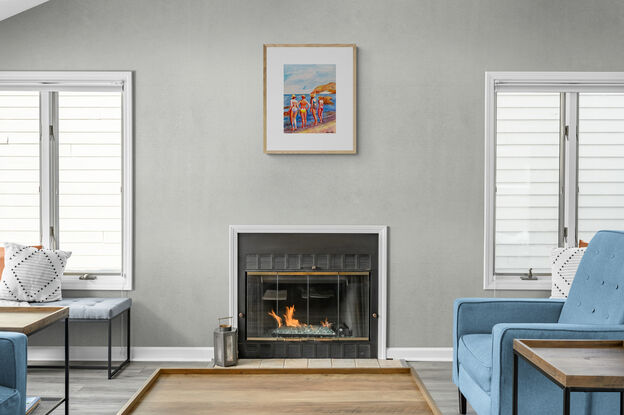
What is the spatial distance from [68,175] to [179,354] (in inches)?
60.9

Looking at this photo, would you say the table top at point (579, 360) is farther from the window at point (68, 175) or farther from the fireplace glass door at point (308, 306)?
the window at point (68, 175)

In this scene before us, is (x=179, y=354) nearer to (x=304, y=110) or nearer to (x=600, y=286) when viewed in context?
(x=304, y=110)

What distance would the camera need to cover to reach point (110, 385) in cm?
327

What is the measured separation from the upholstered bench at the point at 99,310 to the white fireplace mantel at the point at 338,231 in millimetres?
752

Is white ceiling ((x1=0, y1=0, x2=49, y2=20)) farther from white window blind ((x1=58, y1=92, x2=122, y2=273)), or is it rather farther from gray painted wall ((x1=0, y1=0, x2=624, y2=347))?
white window blind ((x1=58, y1=92, x2=122, y2=273))

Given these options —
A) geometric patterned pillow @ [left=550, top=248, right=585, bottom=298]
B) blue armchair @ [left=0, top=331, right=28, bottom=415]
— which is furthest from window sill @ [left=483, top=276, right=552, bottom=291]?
blue armchair @ [left=0, top=331, right=28, bottom=415]

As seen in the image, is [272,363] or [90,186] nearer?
[272,363]

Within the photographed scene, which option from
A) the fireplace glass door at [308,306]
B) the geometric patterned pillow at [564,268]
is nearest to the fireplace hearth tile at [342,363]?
the fireplace glass door at [308,306]

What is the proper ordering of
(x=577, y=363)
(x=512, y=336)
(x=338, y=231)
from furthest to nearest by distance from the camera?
(x=338, y=231), (x=512, y=336), (x=577, y=363)

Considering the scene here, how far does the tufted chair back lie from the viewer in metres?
2.29

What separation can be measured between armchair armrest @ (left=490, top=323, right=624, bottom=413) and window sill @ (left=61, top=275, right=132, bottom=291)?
103 inches

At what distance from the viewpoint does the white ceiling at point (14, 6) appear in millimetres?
3535

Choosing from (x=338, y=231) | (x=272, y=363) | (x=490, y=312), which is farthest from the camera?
(x=338, y=231)

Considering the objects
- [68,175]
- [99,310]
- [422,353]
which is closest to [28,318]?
[99,310]
